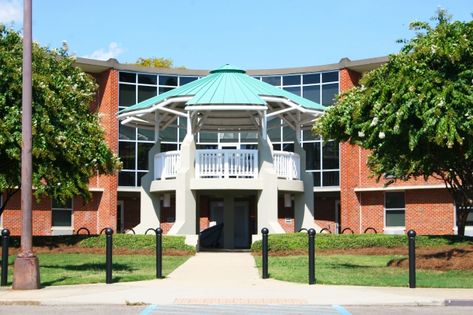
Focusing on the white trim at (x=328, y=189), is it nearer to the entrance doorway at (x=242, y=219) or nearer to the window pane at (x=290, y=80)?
the entrance doorway at (x=242, y=219)

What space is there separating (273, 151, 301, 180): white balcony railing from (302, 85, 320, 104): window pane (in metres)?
11.1

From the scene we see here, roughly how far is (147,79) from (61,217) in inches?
330

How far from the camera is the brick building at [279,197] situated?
39.5 metres

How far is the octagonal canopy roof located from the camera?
28852 millimetres

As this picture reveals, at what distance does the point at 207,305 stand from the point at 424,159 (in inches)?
345

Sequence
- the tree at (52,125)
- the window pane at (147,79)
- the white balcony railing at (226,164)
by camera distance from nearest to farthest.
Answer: the tree at (52,125) → the white balcony railing at (226,164) → the window pane at (147,79)

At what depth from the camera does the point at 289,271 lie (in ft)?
62.5

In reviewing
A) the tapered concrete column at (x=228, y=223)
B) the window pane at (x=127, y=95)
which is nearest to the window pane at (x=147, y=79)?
the window pane at (x=127, y=95)

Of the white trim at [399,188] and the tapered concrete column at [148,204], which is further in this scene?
the white trim at [399,188]

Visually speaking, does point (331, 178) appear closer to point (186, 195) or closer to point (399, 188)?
point (399, 188)

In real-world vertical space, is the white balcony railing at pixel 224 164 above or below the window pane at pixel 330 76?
below

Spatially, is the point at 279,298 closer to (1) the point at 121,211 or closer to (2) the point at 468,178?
(2) the point at 468,178

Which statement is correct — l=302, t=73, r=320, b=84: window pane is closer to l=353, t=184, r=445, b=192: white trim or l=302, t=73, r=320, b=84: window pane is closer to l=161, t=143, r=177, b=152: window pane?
l=353, t=184, r=445, b=192: white trim

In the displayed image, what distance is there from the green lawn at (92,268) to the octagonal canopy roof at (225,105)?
6379 millimetres
